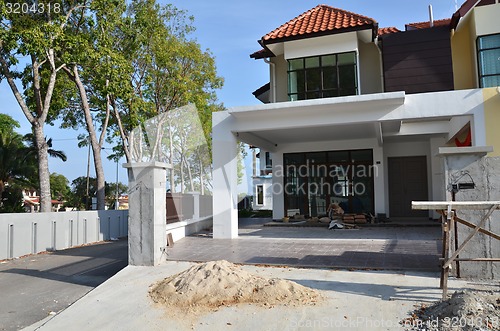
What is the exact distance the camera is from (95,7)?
15.6m

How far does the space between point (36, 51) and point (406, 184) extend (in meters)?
14.3

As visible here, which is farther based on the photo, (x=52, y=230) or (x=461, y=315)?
(x=52, y=230)

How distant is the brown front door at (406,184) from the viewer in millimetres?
15852

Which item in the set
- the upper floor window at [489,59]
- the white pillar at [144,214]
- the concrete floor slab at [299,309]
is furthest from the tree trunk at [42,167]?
the upper floor window at [489,59]

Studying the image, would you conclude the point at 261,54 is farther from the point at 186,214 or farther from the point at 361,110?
the point at 186,214

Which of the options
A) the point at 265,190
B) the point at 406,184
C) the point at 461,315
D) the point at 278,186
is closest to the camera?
the point at 461,315

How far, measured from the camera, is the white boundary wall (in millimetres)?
10250

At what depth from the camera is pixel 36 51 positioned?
13023 millimetres

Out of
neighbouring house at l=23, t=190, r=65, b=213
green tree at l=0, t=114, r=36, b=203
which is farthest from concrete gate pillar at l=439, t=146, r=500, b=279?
green tree at l=0, t=114, r=36, b=203

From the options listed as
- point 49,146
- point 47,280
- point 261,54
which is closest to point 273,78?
point 261,54

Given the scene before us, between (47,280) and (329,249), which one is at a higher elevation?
(329,249)

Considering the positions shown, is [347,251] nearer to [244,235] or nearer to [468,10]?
[244,235]

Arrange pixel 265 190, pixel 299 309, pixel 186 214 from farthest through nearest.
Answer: pixel 265 190 < pixel 186 214 < pixel 299 309

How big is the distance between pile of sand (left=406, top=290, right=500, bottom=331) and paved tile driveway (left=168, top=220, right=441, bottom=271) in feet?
6.91
